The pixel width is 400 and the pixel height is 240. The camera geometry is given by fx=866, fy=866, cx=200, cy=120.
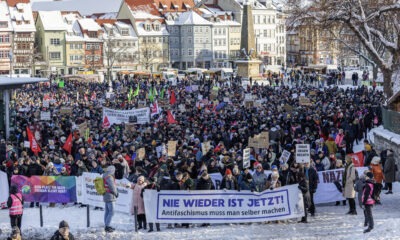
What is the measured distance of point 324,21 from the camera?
34.8 meters

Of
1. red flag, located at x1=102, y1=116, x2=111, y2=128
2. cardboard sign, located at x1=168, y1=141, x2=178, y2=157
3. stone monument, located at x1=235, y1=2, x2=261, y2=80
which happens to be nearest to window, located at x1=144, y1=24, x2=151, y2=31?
stone monument, located at x1=235, y1=2, x2=261, y2=80

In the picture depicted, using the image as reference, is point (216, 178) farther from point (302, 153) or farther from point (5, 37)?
point (5, 37)

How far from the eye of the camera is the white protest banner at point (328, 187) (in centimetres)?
1850

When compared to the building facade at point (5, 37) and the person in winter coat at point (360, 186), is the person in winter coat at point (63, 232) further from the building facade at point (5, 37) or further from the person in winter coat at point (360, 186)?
the building facade at point (5, 37)

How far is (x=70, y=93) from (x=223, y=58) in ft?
213

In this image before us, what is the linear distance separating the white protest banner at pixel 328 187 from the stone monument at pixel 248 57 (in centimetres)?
5187

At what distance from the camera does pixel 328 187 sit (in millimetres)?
18625

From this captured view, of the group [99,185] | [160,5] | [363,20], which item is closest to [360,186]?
[99,185]

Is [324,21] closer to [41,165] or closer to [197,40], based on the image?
[41,165]

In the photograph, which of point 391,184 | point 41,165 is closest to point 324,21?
point 391,184

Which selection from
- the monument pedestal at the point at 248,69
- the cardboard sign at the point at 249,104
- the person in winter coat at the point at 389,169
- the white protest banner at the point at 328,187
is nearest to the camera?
the white protest banner at the point at 328,187

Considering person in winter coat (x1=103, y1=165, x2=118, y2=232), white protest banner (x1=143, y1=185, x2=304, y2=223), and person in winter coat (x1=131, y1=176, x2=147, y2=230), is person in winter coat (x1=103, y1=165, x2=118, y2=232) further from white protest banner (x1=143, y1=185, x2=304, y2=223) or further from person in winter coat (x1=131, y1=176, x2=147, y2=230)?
white protest banner (x1=143, y1=185, x2=304, y2=223)

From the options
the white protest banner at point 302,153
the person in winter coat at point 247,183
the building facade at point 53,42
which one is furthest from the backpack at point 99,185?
the building facade at point 53,42

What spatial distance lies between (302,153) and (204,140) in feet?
21.5
